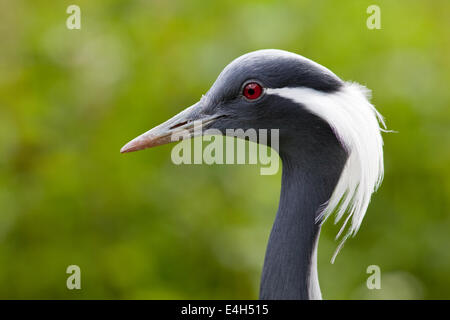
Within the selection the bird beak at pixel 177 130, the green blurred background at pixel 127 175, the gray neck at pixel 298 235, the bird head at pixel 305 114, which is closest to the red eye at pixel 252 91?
the bird head at pixel 305 114

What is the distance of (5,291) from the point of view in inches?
196

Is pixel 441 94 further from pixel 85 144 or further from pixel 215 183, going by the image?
pixel 85 144

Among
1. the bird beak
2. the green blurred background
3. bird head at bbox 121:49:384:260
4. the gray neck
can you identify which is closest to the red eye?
bird head at bbox 121:49:384:260

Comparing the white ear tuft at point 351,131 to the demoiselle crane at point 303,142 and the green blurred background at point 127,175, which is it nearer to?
the demoiselle crane at point 303,142

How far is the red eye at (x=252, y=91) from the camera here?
9.35ft

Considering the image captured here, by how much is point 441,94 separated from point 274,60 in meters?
3.43

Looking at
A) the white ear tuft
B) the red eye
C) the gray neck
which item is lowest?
the gray neck

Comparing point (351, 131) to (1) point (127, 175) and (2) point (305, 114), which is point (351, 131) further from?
(1) point (127, 175)

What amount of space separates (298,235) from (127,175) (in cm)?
235

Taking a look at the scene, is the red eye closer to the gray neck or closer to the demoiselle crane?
the demoiselle crane

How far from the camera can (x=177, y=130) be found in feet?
9.84

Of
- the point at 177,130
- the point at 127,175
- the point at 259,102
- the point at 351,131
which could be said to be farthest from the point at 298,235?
the point at 127,175

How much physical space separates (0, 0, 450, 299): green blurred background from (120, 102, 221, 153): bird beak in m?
1.74

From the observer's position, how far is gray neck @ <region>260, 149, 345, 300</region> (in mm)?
2768
